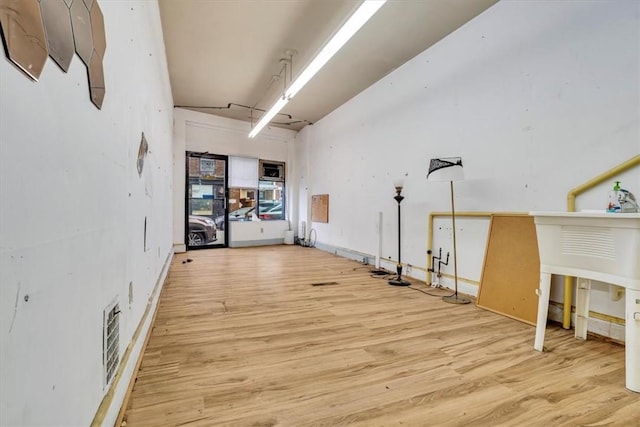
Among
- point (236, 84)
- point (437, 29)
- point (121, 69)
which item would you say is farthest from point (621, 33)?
point (236, 84)

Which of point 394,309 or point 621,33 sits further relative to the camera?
point 394,309

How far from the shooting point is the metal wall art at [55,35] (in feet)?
1.83

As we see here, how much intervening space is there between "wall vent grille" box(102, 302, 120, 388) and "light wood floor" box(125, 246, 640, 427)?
24 centimetres

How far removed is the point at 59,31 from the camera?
0.76 meters

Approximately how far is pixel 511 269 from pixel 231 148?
20.6 ft

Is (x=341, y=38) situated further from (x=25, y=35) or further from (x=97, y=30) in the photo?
(x=25, y=35)

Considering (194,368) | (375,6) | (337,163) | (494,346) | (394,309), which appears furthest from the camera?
(337,163)

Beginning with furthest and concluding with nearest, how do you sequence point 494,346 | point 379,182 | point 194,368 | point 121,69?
point 379,182, point 494,346, point 194,368, point 121,69

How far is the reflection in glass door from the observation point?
662 cm

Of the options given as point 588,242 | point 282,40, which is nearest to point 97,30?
point 588,242

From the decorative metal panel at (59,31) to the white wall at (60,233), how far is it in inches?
1.5

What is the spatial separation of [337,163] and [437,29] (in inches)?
119

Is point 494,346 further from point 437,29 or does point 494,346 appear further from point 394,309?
point 437,29

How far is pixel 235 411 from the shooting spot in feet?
4.28
